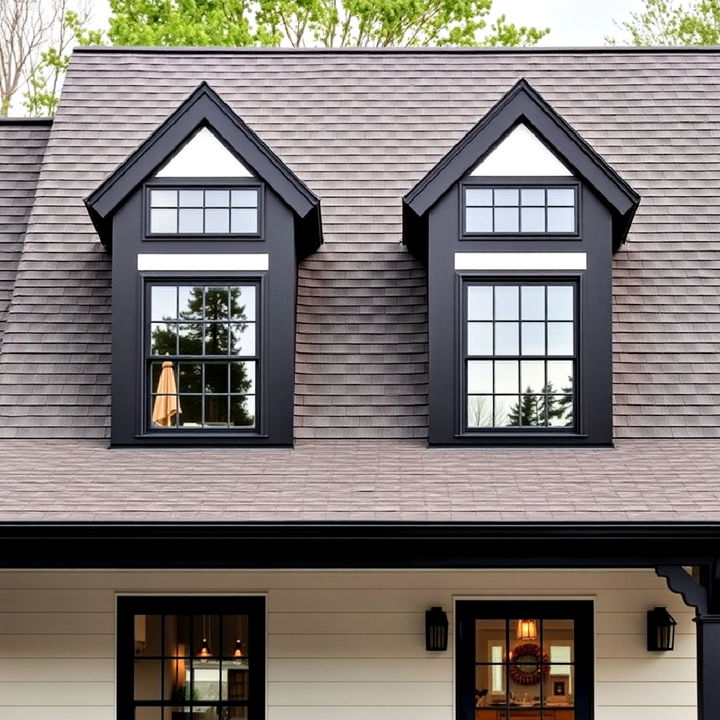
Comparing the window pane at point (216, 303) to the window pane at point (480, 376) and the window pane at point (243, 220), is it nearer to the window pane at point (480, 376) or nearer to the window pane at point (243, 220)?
the window pane at point (243, 220)

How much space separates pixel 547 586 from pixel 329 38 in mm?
16523

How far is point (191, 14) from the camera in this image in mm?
22766

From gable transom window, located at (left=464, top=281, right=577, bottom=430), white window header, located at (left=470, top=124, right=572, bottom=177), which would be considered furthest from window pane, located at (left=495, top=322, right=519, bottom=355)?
white window header, located at (left=470, top=124, right=572, bottom=177)

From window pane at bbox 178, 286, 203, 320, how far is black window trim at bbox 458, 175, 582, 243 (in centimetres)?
231

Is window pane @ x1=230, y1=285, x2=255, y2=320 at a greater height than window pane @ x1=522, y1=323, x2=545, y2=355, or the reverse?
window pane @ x1=230, y1=285, x2=255, y2=320

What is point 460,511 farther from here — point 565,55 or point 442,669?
point 565,55

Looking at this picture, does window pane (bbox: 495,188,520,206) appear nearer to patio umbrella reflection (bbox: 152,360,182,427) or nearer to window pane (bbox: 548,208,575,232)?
window pane (bbox: 548,208,575,232)

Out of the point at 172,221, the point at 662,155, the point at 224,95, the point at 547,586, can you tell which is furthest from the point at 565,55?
the point at 547,586

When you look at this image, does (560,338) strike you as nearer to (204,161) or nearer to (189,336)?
(189,336)

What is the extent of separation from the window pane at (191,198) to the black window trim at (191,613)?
3318 millimetres

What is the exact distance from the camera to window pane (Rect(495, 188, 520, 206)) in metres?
10.2

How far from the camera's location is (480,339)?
10109 mm

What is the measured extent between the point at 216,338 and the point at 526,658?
12.2 feet

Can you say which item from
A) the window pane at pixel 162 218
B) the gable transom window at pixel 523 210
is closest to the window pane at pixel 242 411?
the window pane at pixel 162 218
